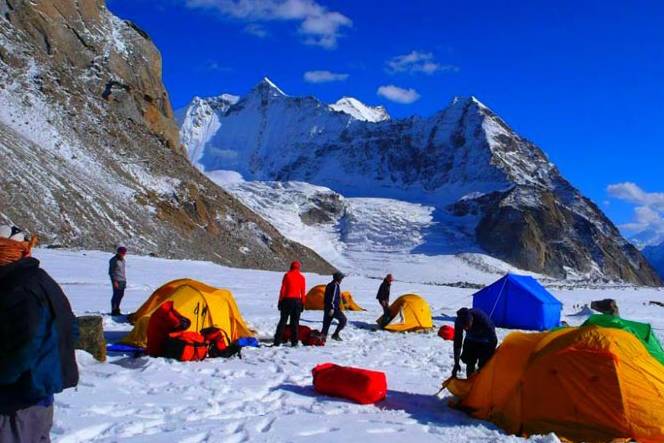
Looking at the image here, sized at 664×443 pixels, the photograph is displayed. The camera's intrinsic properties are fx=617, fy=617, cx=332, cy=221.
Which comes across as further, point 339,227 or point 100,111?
point 339,227

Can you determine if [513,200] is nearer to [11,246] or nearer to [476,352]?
[476,352]

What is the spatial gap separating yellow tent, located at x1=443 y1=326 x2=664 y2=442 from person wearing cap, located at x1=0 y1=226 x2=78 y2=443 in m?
5.64

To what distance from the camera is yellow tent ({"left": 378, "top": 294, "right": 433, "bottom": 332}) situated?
1778 cm

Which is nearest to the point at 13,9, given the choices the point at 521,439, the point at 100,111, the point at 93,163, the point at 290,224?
the point at 100,111

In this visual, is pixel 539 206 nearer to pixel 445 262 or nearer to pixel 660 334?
pixel 445 262

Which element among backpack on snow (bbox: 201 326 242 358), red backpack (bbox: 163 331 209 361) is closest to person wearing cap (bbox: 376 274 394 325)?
backpack on snow (bbox: 201 326 242 358)

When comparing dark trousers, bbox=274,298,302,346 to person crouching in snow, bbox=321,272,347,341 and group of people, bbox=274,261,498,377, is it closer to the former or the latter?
group of people, bbox=274,261,498,377

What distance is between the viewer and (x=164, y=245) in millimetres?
50969

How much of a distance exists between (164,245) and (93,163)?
1019 cm

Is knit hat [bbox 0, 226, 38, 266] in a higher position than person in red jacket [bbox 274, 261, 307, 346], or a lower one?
higher

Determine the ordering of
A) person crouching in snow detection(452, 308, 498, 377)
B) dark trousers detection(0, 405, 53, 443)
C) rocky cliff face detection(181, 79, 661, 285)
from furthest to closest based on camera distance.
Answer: rocky cliff face detection(181, 79, 661, 285) < person crouching in snow detection(452, 308, 498, 377) < dark trousers detection(0, 405, 53, 443)

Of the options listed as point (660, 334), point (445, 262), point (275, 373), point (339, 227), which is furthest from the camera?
point (339, 227)

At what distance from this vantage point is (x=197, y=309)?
11.9m

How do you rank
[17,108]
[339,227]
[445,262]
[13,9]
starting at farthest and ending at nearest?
1. [339,227]
2. [445,262]
3. [13,9]
4. [17,108]
